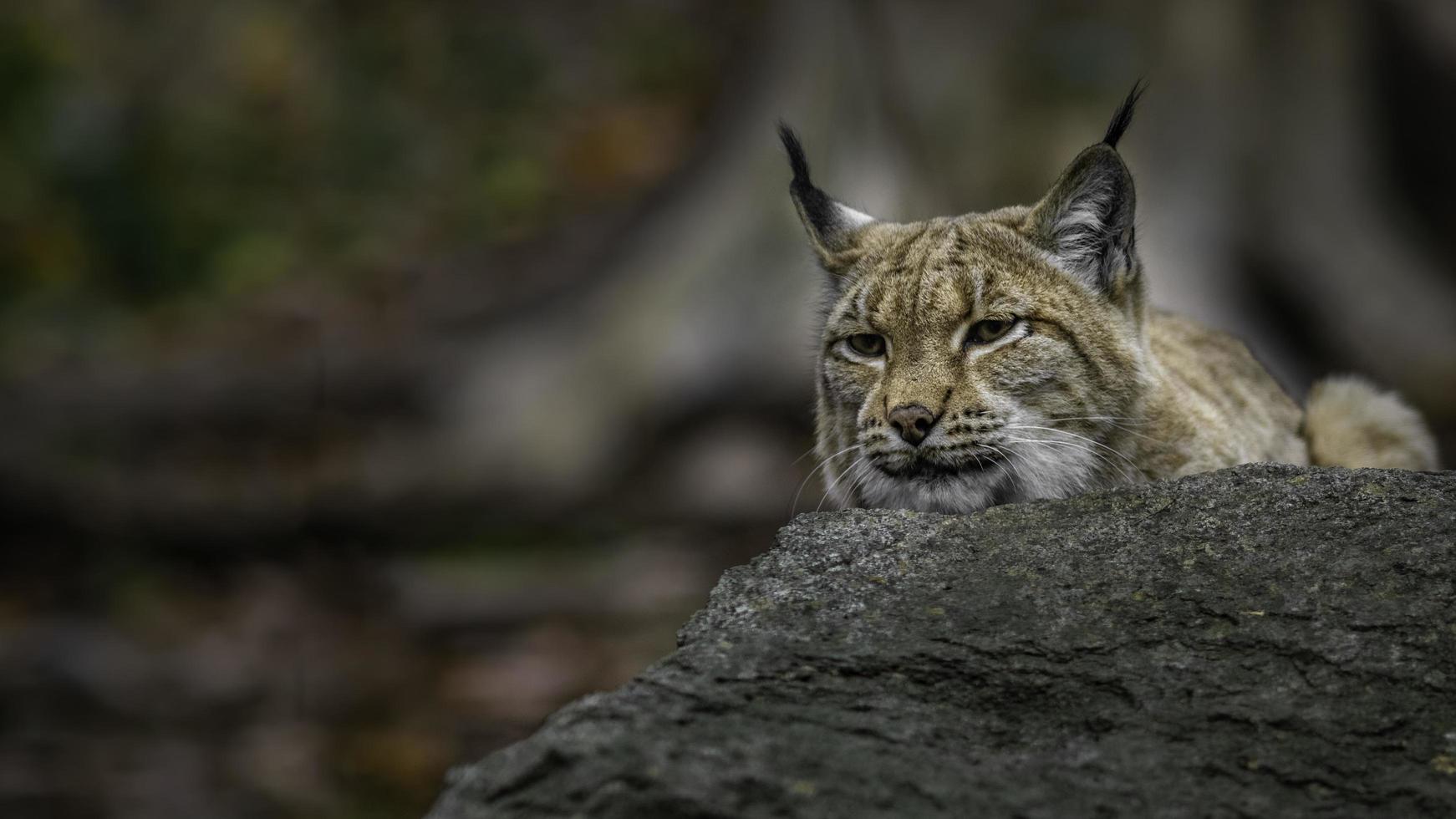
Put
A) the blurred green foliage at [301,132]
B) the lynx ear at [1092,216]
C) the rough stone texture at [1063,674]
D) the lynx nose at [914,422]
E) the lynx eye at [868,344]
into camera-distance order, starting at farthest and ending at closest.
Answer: the blurred green foliage at [301,132]
the lynx eye at [868,344]
the lynx ear at [1092,216]
the lynx nose at [914,422]
the rough stone texture at [1063,674]

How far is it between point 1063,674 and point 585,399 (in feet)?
25.2

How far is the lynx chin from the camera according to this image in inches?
177

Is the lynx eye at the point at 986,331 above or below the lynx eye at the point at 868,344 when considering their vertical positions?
below

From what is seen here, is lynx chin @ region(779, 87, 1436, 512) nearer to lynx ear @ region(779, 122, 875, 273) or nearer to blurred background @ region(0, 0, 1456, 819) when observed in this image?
lynx ear @ region(779, 122, 875, 273)

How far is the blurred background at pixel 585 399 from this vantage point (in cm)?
912

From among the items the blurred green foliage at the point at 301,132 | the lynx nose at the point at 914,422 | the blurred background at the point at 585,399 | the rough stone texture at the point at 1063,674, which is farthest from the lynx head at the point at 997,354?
the blurred green foliage at the point at 301,132

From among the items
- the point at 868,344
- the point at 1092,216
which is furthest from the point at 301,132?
the point at 1092,216

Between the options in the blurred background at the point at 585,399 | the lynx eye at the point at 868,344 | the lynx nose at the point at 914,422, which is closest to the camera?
the lynx nose at the point at 914,422

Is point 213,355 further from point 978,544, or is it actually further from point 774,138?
point 978,544

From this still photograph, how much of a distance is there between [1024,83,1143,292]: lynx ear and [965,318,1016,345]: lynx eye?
0.35 meters

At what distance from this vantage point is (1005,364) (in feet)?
15.1

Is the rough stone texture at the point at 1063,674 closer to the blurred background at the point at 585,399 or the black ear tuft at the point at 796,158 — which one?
the black ear tuft at the point at 796,158

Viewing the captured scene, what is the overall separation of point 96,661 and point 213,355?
310 cm

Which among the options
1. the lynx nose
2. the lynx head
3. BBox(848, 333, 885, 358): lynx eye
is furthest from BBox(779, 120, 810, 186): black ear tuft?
the lynx nose
